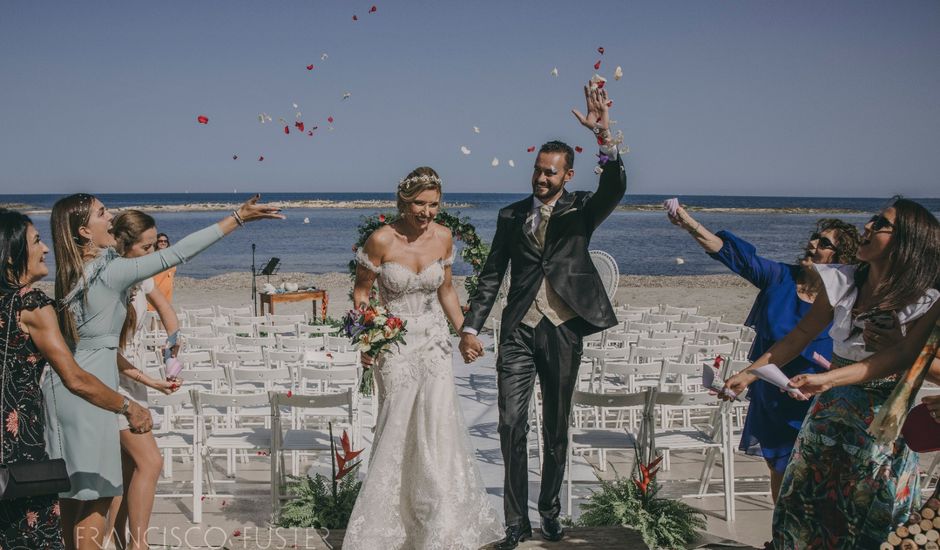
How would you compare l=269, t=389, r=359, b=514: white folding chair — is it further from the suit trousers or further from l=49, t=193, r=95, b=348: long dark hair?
l=49, t=193, r=95, b=348: long dark hair

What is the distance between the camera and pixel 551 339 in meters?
4.25

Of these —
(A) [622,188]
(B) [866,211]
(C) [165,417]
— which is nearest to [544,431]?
(A) [622,188]

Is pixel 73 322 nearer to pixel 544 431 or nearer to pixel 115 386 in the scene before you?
pixel 115 386

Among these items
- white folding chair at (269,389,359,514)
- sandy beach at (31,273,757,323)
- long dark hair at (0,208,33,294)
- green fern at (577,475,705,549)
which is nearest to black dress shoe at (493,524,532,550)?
green fern at (577,475,705,549)

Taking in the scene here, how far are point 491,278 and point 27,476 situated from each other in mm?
2457

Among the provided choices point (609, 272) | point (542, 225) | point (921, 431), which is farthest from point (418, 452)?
point (609, 272)

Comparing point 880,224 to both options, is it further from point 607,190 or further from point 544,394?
point 544,394

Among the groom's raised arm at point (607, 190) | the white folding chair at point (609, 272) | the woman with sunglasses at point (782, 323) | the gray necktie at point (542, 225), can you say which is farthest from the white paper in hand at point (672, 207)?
the white folding chair at point (609, 272)

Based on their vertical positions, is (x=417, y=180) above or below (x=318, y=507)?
above

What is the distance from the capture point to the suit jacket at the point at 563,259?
423 cm

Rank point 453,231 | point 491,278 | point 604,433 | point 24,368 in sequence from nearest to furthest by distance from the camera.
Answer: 1. point 24,368
2. point 491,278
3. point 604,433
4. point 453,231

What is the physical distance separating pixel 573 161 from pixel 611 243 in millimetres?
44131

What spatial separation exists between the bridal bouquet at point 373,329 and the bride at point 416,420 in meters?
0.09

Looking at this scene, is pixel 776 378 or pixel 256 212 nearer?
pixel 776 378
